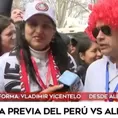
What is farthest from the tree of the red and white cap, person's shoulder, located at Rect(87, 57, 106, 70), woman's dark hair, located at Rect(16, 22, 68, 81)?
person's shoulder, located at Rect(87, 57, 106, 70)

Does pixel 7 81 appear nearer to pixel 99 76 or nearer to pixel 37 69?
pixel 37 69

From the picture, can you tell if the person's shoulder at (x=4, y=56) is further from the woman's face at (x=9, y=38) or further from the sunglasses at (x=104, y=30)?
the sunglasses at (x=104, y=30)

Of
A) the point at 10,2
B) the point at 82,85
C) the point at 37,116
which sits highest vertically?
the point at 10,2

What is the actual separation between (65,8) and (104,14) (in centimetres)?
33

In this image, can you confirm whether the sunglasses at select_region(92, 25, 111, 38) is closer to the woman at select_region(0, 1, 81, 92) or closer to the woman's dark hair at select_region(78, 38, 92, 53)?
the woman's dark hair at select_region(78, 38, 92, 53)

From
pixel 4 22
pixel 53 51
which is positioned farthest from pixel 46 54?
pixel 4 22

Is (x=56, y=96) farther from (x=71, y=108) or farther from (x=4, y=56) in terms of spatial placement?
(x=4, y=56)

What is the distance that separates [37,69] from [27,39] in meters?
0.27

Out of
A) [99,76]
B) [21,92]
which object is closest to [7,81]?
[21,92]

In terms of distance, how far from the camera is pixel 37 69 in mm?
4074

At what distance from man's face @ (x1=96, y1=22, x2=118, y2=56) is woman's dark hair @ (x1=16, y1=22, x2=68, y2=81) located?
1.03 ft

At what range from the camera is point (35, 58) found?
408 cm

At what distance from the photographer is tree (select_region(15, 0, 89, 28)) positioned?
400 cm

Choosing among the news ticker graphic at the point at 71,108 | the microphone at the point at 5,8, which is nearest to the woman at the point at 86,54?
the news ticker graphic at the point at 71,108
